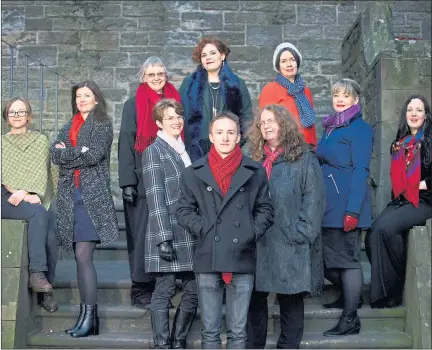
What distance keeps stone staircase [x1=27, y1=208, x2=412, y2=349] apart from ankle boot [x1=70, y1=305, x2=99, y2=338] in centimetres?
4

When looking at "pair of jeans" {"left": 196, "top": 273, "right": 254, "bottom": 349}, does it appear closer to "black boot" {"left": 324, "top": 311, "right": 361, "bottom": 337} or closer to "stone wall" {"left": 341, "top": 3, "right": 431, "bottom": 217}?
"black boot" {"left": 324, "top": 311, "right": 361, "bottom": 337}

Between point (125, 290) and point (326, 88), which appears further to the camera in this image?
point (326, 88)

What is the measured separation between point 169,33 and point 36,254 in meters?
5.30

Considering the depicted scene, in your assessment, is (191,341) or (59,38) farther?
(59,38)

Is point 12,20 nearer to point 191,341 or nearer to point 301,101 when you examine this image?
point 301,101

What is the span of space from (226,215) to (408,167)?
5.48 ft

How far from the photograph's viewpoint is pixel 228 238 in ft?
16.0

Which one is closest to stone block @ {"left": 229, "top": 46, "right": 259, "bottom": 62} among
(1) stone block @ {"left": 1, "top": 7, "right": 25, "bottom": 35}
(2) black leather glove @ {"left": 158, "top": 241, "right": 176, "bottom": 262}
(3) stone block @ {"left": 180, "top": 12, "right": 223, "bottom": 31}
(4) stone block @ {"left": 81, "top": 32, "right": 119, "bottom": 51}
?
(3) stone block @ {"left": 180, "top": 12, "right": 223, "bottom": 31}

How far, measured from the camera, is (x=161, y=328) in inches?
207

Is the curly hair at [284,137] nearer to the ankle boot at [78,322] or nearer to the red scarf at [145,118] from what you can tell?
the red scarf at [145,118]

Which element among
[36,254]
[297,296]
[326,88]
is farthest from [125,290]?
[326,88]

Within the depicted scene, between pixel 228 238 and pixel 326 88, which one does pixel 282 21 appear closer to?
pixel 326 88

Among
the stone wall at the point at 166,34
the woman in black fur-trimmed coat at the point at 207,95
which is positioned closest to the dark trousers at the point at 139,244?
the woman in black fur-trimmed coat at the point at 207,95

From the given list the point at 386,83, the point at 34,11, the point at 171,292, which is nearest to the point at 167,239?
the point at 171,292
